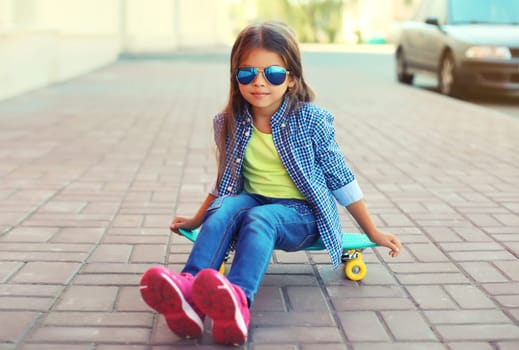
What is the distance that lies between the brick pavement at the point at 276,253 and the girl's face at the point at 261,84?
774 mm

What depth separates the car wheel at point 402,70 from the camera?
43.2 feet

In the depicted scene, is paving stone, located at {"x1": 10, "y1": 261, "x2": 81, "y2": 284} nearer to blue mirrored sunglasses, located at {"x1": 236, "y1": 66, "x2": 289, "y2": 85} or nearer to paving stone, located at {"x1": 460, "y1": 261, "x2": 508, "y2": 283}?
blue mirrored sunglasses, located at {"x1": 236, "y1": 66, "x2": 289, "y2": 85}

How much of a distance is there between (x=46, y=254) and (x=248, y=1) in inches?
2066

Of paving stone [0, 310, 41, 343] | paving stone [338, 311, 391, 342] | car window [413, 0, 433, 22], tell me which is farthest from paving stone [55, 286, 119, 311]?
car window [413, 0, 433, 22]

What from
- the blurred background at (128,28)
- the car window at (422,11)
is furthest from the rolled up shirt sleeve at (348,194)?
the car window at (422,11)

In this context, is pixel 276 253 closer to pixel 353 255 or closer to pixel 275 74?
pixel 353 255

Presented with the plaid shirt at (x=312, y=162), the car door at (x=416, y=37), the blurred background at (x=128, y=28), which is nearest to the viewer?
the plaid shirt at (x=312, y=162)

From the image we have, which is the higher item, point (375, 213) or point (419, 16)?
point (419, 16)

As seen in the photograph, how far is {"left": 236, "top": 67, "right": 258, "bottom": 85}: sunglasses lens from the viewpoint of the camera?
2.82 meters

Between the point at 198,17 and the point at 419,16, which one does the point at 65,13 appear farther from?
the point at 198,17

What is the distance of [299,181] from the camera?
293cm

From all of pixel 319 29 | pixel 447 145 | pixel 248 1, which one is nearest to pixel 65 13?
pixel 447 145

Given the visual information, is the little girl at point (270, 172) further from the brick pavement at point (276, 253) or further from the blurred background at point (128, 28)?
the blurred background at point (128, 28)

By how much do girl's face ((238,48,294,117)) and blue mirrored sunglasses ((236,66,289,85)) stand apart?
0.5 inches
